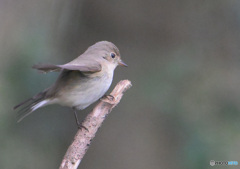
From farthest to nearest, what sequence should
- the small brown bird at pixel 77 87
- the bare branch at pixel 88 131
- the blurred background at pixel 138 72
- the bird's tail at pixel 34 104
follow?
the blurred background at pixel 138 72 → the small brown bird at pixel 77 87 → the bird's tail at pixel 34 104 → the bare branch at pixel 88 131

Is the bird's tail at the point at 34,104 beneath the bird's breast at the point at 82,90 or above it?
beneath

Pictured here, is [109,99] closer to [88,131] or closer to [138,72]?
[88,131]

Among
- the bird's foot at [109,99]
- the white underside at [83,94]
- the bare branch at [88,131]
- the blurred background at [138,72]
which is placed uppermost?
the blurred background at [138,72]

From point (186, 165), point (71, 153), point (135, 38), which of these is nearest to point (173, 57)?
point (135, 38)

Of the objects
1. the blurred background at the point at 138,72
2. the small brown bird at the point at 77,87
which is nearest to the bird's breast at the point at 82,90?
the small brown bird at the point at 77,87

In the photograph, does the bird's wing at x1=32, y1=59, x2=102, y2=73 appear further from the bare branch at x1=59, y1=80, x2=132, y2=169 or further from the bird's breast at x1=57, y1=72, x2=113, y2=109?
the bare branch at x1=59, y1=80, x2=132, y2=169

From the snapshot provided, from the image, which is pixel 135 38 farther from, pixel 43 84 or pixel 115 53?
pixel 43 84

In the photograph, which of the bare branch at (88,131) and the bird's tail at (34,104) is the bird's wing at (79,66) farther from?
the bird's tail at (34,104)
